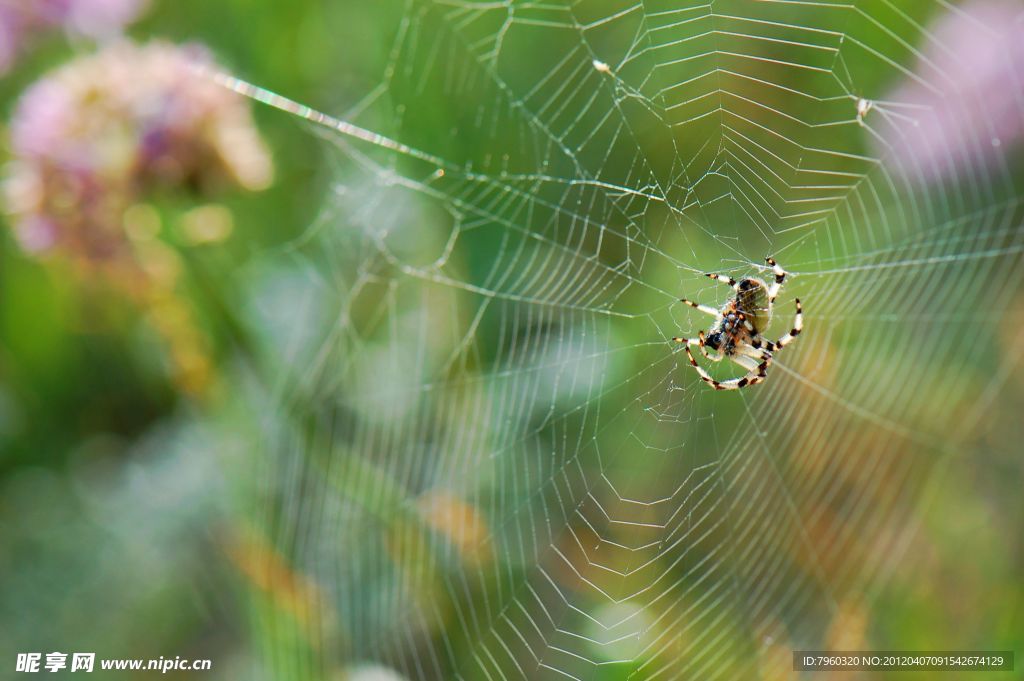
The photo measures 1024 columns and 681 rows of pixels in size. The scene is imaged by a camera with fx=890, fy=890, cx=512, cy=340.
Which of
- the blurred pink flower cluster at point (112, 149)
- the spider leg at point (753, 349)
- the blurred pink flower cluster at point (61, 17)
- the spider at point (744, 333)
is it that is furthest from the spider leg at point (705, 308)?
the blurred pink flower cluster at point (61, 17)

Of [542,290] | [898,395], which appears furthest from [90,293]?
[898,395]

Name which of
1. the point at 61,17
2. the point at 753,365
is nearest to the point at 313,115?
the point at 61,17

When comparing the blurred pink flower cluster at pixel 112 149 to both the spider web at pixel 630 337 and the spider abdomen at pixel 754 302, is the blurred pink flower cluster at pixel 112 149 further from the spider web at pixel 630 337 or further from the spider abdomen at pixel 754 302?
the spider abdomen at pixel 754 302

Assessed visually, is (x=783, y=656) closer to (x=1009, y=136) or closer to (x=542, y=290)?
(x=542, y=290)

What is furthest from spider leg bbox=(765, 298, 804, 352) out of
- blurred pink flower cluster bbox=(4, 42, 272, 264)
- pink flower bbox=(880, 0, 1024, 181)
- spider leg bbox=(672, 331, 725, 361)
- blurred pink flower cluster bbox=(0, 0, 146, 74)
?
blurred pink flower cluster bbox=(0, 0, 146, 74)

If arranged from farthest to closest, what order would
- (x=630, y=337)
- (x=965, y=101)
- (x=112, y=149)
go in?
(x=965, y=101) < (x=630, y=337) < (x=112, y=149)

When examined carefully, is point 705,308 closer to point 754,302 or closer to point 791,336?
point 754,302

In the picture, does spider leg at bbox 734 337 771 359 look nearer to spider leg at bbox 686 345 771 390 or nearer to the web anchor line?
spider leg at bbox 686 345 771 390
